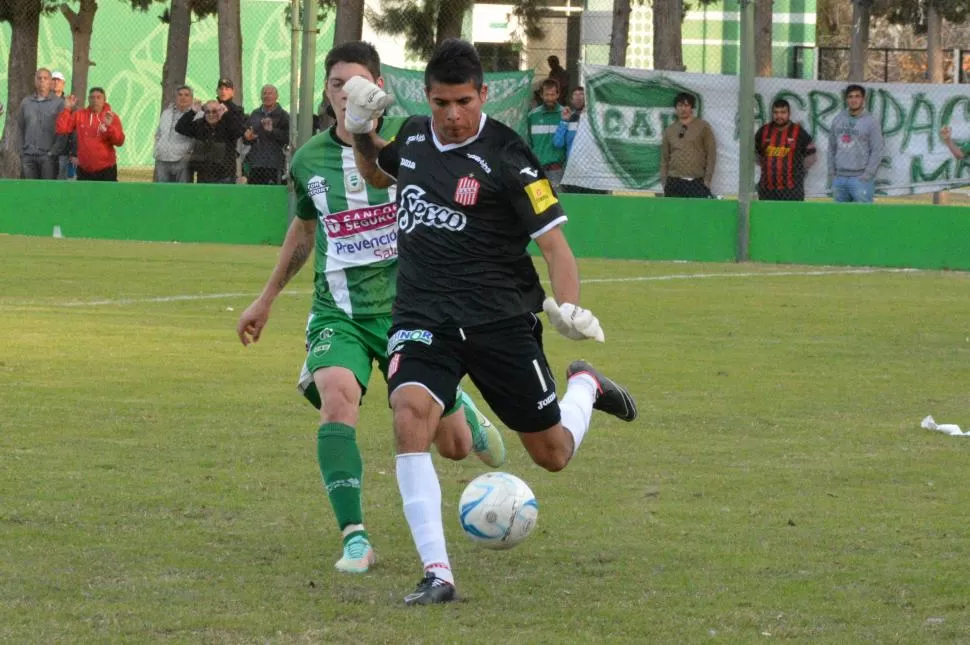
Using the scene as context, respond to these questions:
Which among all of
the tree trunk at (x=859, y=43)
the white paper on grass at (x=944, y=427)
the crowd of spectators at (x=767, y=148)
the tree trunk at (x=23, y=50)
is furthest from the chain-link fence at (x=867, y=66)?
the white paper on grass at (x=944, y=427)

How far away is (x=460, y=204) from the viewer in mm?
5695

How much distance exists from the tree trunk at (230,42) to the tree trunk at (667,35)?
7.73 meters

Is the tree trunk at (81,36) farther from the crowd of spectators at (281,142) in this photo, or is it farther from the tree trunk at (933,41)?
the tree trunk at (933,41)

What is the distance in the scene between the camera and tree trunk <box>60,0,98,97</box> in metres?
39.5

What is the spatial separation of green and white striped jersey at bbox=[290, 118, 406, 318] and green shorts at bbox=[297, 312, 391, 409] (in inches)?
1.8

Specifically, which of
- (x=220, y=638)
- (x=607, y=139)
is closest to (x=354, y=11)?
(x=607, y=139)

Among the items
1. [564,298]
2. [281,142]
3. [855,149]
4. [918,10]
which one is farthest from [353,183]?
[918,10]

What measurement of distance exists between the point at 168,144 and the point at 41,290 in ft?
24.6

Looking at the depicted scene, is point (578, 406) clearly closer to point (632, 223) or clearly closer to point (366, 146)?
point (366, 146)

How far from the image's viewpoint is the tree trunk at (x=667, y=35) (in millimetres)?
24828

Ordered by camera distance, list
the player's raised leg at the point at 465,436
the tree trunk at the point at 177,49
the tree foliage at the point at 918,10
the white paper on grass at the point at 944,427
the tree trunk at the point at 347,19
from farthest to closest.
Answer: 1. the tree foliage at the point at 918,10
2. the tree trunk at the point at 177,49
3. the tree trunk at the point at 347,19
4. the white paper on grass at the point at 944,427
5. the player's raised leg at the point at 465,436

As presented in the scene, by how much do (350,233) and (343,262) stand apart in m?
0.12

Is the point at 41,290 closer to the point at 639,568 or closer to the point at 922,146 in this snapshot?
the point at 922,146

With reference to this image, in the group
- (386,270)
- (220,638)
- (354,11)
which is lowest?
(220,638)
